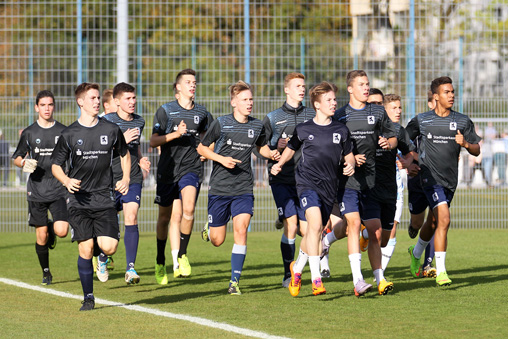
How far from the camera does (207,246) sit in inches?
614

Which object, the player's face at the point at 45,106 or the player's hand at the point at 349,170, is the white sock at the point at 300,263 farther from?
the player's face at the point at 45,106

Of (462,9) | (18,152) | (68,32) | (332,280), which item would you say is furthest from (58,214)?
(462,9)

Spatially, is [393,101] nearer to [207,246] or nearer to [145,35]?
Answer: [207,246]

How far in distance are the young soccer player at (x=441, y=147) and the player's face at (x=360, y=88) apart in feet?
4.20

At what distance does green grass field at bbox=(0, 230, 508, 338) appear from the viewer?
25.4ft

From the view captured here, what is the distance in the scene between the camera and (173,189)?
1142cm

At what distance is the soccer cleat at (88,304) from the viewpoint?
29.0ft

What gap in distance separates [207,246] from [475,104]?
A: 5701 millimetres

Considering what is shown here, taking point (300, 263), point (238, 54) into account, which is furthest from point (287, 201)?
point (238, 54)

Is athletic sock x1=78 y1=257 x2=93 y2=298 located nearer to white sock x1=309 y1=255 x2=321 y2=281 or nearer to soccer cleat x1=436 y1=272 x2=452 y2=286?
white sock x1=309 y1=255 x2=321 y2=281

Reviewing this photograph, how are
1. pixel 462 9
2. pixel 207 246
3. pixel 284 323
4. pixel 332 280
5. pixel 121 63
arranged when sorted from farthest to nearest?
pixel 462 9 < pixel 121 63 < pixel 207 246 < pixel 332 280 < pixel 284 323

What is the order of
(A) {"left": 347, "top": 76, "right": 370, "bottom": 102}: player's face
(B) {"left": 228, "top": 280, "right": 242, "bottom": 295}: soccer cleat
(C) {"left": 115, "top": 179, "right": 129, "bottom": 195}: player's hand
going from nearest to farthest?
(C) {"left": 115, "top": 179, "right": 129, "bottom": 195}: player's hand < (A) {"left": 347, "top": 76, "right": 370, "bottom": 102}: player's face < (B) {"left": 228, "top": 280, "right": 242, "bottom": 295}: soccer cleat

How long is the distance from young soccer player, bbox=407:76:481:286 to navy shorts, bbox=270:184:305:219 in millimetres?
1441

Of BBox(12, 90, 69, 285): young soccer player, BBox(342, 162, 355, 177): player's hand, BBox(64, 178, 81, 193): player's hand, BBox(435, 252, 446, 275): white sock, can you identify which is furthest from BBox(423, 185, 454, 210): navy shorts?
BBox(12, 90, 69, 285): young soccer player
